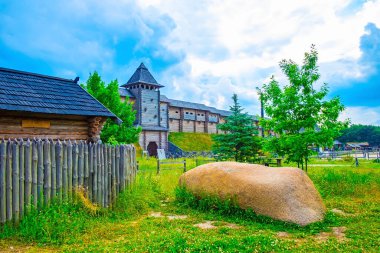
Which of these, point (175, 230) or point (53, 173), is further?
point (53, 173)

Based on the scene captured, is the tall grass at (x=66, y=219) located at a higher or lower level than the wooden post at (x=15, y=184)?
lower

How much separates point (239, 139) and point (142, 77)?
93.4ft

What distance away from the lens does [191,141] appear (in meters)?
54.9

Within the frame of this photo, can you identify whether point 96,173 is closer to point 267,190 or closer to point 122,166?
point 122,166

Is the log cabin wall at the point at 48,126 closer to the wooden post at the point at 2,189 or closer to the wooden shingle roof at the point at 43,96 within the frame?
the wooden shingle roof at the point at 43,96

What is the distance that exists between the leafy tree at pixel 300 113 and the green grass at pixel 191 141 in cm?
3593

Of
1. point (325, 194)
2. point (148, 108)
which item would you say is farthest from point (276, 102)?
point (148, 108)

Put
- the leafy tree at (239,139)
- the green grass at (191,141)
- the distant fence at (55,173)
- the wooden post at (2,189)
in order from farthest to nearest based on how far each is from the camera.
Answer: the green grass at (191,141) < the leafy tree at (239,139) < the distant fence at (55,173) < the wooden post at (2,189)

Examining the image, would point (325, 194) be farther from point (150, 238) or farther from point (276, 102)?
point (150, 238)

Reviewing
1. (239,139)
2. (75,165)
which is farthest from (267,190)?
(239,139)

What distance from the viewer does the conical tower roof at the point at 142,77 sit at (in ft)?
147

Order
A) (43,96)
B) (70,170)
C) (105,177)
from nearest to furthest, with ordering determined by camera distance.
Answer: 1. (70,170)
2. (105,177)
3. (43,96)

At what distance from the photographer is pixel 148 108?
145 ft

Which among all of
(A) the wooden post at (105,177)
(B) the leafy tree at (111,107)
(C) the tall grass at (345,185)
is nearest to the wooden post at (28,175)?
(A) the wooden post at (105,177)
